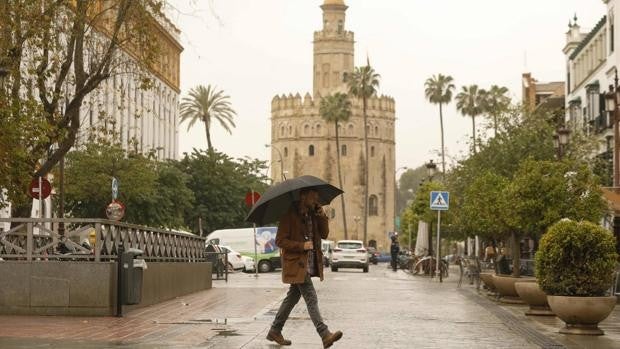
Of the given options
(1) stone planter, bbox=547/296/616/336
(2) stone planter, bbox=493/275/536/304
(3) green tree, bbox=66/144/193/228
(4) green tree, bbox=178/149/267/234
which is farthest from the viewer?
(4) green tree, bbox=178/149/267/234

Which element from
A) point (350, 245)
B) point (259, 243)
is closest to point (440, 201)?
point (259, 243)

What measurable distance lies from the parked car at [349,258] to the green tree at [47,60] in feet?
126

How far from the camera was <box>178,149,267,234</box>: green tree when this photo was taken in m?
87.1

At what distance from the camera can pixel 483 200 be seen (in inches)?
1252

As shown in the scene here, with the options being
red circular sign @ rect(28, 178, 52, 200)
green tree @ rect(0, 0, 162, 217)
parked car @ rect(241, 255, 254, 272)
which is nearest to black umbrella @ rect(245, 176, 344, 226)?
green tree @ rect(0, 0, 162, 217)

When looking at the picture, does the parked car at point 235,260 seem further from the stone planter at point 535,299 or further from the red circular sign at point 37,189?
the stone planter at point 535,299

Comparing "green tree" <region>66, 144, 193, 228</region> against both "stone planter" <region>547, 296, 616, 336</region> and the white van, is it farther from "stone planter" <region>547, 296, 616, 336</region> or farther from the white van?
"stone planter" <region>547, 296, 616, 336</region>

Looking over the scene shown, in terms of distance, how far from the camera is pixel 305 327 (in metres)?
18.7

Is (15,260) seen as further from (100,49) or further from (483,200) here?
(483,200)

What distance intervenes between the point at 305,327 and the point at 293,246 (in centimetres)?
367

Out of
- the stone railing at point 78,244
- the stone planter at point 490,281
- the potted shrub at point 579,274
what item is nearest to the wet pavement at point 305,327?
the potted shrub at point 579,274

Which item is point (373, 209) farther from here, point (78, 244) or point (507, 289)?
point (78, 244)

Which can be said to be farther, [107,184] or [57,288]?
[107,184]

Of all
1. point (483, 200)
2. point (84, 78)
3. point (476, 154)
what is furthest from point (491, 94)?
point (84, 78)
